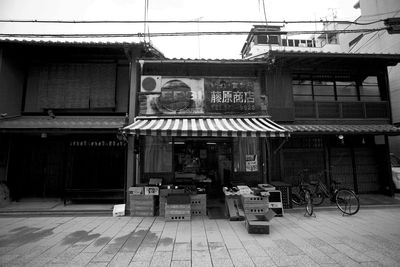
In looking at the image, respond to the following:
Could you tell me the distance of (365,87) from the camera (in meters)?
11.7

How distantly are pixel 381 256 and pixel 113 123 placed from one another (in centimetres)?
967

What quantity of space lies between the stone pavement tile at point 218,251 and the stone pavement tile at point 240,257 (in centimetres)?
12

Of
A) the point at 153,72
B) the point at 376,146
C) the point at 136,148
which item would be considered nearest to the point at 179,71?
the point at 153,72

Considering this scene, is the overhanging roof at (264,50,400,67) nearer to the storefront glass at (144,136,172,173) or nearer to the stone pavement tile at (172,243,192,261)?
the storefront glass at (144,136,172,173)

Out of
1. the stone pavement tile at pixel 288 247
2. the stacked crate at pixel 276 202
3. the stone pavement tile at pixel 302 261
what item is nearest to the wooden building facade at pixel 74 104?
the stacked crate at pixel 276 202

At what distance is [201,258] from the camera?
471cm

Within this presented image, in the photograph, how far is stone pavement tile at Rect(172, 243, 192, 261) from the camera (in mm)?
4715

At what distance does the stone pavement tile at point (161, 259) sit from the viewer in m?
4.45

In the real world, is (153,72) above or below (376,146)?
above

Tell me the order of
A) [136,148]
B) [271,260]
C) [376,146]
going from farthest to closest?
[376,146]
[136,148]
[271,260]

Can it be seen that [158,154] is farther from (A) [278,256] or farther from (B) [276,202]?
(A) [278,256]

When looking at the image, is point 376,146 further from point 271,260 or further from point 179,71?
point 179,71

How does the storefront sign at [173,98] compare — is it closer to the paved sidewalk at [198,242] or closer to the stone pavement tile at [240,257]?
the paved sidewalk at [198,242]

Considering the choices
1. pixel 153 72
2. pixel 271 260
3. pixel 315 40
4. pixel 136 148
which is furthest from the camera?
pixel 315 40
